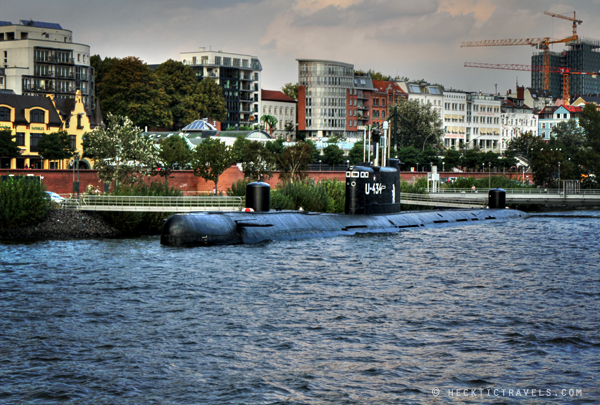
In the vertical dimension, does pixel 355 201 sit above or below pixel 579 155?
below

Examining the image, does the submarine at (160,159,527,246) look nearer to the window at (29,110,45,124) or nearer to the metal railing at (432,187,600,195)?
the metal railing at (432,187,600,195)

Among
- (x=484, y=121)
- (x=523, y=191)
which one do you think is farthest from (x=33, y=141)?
(x=484, y=121)

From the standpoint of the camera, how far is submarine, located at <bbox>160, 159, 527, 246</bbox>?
136ft

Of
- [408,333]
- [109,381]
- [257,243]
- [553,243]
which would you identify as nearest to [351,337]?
[408,333]

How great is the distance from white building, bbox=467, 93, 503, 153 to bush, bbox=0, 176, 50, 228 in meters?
146

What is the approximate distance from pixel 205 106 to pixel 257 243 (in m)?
108

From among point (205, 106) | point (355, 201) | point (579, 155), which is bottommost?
Answer: point (355, 201)

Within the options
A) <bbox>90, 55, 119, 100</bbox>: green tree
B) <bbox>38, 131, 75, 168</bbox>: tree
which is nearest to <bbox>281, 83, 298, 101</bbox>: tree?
<bbox>90, 55, 119, 100</bbox>: green tree

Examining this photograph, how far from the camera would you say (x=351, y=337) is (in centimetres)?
2352

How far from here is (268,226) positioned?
43594 millimetres

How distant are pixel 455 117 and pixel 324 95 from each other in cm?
3753

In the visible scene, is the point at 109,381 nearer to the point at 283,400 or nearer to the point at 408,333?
the point at 283,400

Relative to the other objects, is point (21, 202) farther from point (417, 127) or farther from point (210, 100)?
point (417, 127)

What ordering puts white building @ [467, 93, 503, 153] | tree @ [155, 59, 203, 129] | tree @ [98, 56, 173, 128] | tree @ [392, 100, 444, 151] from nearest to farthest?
tree @ [98, 56, 173, 128]
tree @ [392, 100, 444, 151]
tree @ [155, 59, 203, 129]
white building @ [467, 93, 503, 153]
